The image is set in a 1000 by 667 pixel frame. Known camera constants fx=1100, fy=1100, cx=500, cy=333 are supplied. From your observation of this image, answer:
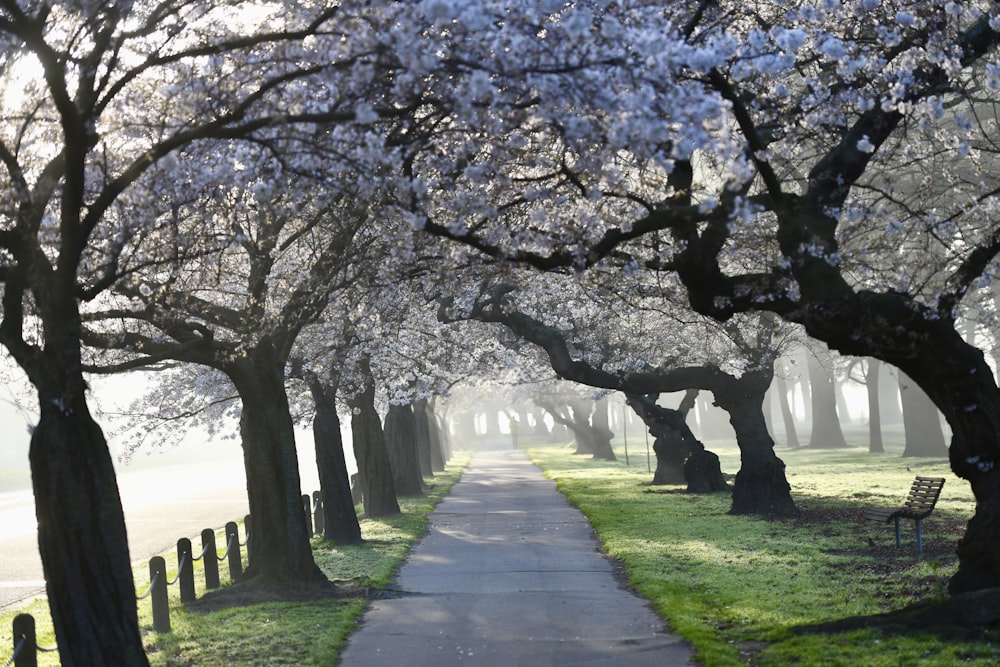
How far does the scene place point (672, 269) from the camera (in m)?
11.5

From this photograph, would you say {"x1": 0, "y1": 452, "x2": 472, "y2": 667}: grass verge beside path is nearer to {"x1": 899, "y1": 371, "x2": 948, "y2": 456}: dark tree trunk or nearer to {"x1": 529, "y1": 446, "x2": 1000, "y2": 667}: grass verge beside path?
{"x1": 529, "y1": 446, "x2": 1000, "y2": 667}: grass verge beside path

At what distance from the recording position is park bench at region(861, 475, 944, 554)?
627 inches

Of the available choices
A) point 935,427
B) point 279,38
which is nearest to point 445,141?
point 279,38

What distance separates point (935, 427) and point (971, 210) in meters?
35.8

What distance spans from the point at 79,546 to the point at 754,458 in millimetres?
18225

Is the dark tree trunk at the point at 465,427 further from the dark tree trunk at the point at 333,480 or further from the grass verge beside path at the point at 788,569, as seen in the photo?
the dark tree trunk at the point at 333,480

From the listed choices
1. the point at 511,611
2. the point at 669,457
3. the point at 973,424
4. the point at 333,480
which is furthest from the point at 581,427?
the point at 973,424

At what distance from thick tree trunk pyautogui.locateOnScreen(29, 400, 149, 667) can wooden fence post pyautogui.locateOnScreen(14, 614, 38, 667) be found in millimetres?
430

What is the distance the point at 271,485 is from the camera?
16.2m

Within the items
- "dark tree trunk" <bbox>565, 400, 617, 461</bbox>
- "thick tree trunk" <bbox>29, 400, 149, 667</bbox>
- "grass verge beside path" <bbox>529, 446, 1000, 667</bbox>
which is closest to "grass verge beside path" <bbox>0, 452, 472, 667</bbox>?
"thick tree trunk" <bbox>29, 400, 149, 667</bbox>

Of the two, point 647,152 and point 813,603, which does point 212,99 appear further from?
point 813,603

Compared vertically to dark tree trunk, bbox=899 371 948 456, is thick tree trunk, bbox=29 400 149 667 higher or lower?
higher

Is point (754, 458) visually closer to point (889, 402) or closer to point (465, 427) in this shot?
point (889, 402)

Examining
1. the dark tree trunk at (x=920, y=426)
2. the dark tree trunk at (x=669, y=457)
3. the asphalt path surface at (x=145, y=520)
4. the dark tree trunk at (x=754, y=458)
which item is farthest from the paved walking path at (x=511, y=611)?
the dark tree trunk at (x=920, y=426)
